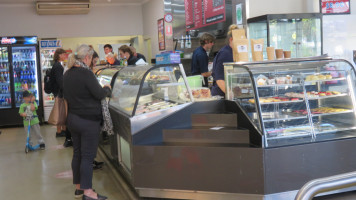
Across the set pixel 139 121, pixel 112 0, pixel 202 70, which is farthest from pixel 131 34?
pixel 139 121

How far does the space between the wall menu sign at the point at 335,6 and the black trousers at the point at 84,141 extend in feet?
14.7

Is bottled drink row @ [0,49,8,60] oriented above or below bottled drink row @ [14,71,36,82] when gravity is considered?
above

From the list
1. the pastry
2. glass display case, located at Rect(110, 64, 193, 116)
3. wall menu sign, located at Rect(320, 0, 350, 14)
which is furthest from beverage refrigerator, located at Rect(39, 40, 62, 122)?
the pastry

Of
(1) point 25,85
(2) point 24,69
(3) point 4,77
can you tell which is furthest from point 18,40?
(1) point 25,85

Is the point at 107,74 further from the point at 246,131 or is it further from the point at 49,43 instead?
the point at 49,43

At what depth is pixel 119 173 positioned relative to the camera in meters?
5.53

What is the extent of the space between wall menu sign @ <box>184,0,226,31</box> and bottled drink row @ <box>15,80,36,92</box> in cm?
445

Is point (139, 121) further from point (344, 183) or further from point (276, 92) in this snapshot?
point (344, 183)

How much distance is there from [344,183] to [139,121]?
9.36ft

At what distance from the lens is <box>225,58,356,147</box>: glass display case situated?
4125 millimetres

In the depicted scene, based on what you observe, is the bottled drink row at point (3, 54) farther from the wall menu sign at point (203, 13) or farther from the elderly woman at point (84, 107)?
the elderly woman at point (84, 107)

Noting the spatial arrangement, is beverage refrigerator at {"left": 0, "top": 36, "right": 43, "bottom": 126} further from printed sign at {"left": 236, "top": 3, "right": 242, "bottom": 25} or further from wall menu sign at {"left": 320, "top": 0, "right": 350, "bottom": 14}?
wall menu sign at {"left": 320, "top": 0, "right": 350, "bottom": 14}

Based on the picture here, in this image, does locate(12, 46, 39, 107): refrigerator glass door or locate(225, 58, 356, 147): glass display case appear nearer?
locate(225, 58, 356, 147): glass display case

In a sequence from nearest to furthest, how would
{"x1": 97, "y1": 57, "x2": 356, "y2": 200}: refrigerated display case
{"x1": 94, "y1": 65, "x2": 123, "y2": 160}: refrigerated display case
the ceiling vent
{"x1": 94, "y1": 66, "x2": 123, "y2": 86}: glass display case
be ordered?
{"x1": 97, "y1": 57, "x2": 356, "y2": 200}: refrigerated display case, {"x1": 94, "y1": 65, "x2": 123, "y2": 160}: refrigerated display case, {"x1": 94, "y1": 66, "x2": 123, "y2": 86}: glass display case, the ceiling vent
